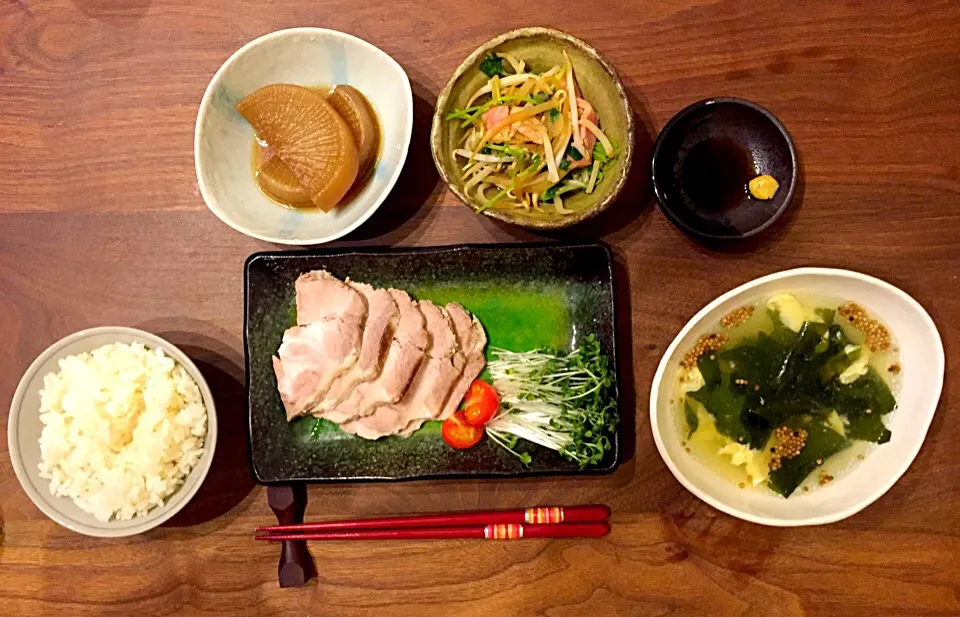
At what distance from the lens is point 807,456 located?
2197 mm

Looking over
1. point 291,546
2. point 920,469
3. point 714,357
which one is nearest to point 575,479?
point 714,357

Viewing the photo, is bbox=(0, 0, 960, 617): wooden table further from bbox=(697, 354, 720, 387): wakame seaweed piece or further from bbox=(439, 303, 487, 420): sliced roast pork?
bbox=(439, 303, 487, 420): sliced roast pork

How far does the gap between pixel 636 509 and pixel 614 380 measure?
45cm

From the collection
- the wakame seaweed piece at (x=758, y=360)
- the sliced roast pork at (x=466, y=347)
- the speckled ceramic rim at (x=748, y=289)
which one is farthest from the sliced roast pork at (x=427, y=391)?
the wakame seaweed piece at (x=758, y=360)

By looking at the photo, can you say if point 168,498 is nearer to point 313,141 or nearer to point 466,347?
point 466,347

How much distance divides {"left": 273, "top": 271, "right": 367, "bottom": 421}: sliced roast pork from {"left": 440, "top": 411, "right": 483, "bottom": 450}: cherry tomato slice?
1.17 feet

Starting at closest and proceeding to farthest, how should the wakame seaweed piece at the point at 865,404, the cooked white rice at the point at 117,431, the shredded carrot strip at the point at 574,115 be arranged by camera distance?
the cooked white rice at the point at 117,431 < the shredded carrot strip at the point at 574,115 < the wakame seaweed piece at the point at 865,404

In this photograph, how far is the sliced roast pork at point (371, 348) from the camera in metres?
2.12

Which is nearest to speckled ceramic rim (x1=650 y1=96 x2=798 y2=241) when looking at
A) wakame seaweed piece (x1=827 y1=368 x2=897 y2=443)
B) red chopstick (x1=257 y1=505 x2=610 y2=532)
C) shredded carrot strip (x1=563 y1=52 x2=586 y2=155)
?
shredded carrot strip (x1=563 y1=52 x2=586 y2=155)

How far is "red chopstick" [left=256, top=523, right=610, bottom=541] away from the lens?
219 centimetres

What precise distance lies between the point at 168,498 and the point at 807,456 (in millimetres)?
1938

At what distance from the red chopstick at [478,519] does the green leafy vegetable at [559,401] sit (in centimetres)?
18

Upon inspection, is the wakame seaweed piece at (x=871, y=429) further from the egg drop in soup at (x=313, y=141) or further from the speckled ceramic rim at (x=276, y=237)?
the egg drop in soup at (x=313, y=141)

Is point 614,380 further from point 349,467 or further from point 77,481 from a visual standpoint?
point 77,481
